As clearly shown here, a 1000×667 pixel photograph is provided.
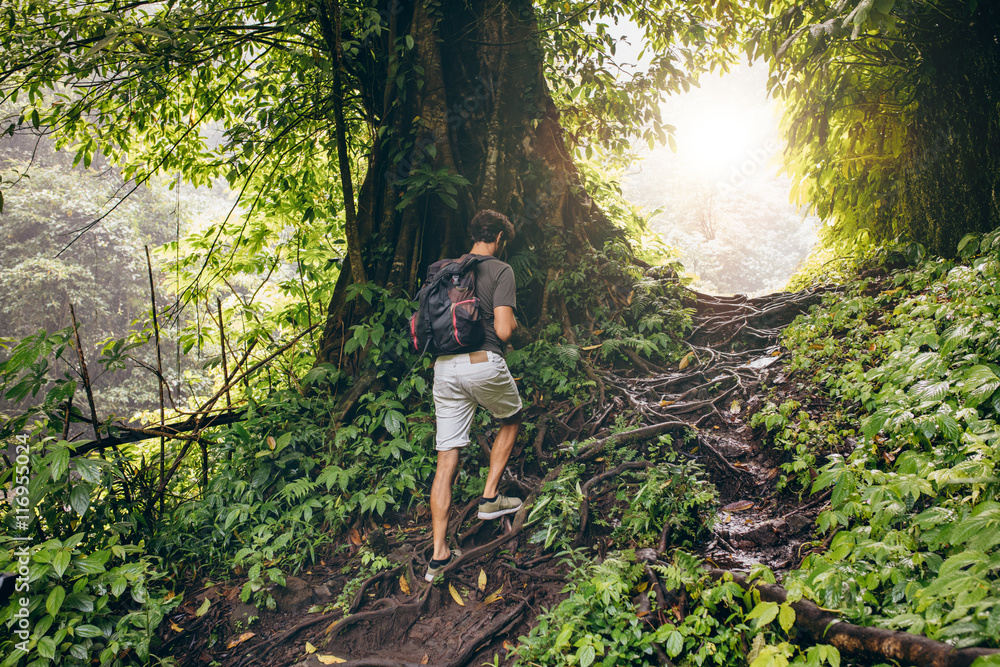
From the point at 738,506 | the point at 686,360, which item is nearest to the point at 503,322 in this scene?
the point at 738,506

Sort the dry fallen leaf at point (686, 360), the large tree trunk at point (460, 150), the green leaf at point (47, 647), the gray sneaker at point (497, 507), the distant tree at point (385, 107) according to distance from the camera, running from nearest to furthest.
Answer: the green leaf at point (47, 647) → the gray sneaker at point (497, 507) → the distant tree at point (385, 107) → the large tree trunk at point (460, 150) → the dry fallen leaf at point (686, 360)

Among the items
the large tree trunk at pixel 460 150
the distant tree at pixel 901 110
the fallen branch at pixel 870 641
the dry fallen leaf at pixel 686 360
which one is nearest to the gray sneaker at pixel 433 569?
the fallen branch at pixel 870 641

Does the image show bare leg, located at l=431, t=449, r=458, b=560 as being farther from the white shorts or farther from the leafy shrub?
the leafy shrub

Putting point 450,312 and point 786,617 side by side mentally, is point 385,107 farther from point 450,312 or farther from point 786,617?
point 786,617

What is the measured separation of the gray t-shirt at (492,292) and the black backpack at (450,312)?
2.0 inches

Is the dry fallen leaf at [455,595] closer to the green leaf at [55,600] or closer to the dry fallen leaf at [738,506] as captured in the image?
the dry fallen leaf at [738,506]

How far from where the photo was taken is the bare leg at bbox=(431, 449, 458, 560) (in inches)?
127

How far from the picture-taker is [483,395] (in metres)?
3.35

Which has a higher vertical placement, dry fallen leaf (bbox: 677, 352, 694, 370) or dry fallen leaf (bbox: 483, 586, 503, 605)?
dry fallen leaf (bbox: 677, 352, 694, 370)

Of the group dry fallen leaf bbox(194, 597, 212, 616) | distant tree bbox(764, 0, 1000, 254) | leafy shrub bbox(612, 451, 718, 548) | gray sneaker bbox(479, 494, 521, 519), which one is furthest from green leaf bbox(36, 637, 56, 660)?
distant tree bbox(764, 0, 1000, 254)

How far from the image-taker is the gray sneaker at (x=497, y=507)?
3472 millimetres

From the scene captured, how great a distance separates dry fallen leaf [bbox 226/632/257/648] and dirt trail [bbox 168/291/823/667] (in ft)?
0.04

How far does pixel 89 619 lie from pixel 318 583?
1.26m

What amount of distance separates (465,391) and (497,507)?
922 millimetres
